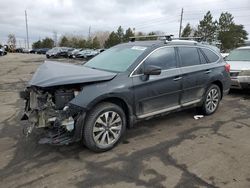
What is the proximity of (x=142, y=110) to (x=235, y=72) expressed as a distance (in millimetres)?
5076

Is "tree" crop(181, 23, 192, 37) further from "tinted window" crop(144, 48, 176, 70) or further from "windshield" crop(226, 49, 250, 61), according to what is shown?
"tinted window" crop(144, 48, 176, 70)

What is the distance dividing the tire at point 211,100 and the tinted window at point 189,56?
79 centimetres

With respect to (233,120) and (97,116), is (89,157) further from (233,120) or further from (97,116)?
(233,120)

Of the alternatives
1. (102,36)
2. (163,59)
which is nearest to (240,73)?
(163,59)

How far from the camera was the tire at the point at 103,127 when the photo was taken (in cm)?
394

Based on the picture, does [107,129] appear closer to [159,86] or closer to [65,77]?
[65,77]

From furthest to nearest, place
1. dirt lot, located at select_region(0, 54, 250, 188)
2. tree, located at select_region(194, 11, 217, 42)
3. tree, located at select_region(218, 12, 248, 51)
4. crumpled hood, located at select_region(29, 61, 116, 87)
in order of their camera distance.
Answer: tree, located at select_region(194, 11, 217, 42) < tree, located at select_region(218, 12, 248, 51) < crumpled hood, located at select_region(29, 61, 116, 87) < dirt lot, located at select_region(0, 54, 250, 188)

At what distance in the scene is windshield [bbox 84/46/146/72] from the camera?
4.67m

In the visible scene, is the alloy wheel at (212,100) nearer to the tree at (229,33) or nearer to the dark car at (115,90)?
the dark car at (115,90)

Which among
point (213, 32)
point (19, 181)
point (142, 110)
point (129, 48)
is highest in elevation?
point (213, 32)

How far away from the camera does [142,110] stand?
15.2ft

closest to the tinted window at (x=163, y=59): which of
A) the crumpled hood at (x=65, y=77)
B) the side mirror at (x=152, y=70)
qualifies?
the side mirror at (x=152, y=70)

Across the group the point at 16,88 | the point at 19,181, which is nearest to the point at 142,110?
the point at 19,181

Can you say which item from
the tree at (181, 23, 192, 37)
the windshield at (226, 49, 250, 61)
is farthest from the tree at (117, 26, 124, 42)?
the windshield at (226, 49, 250, 61)
